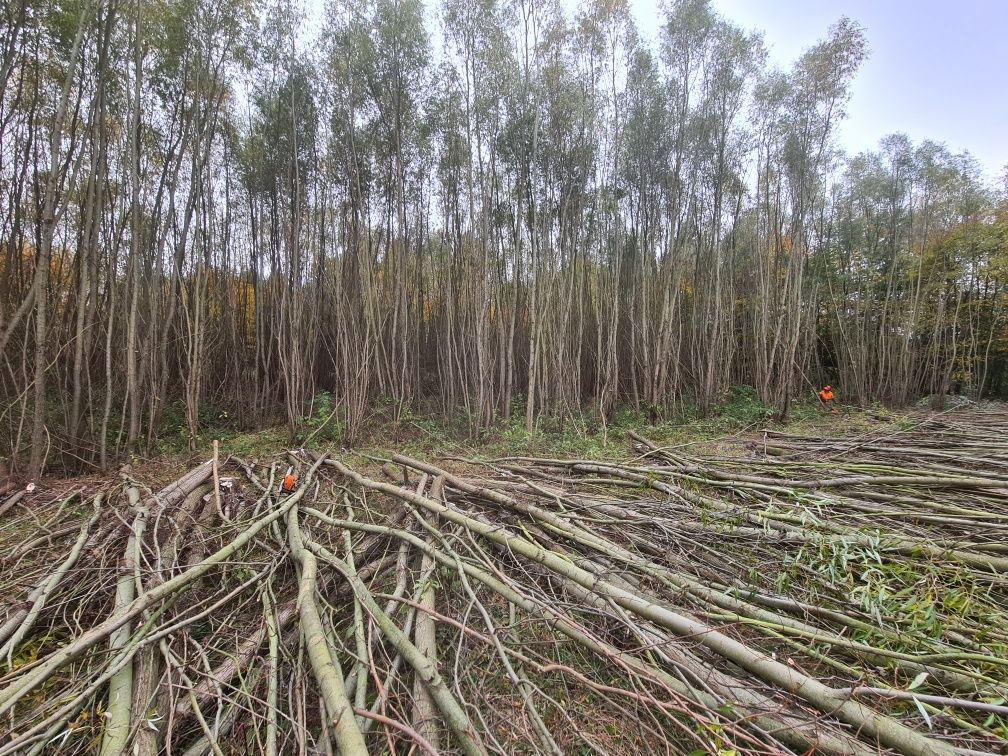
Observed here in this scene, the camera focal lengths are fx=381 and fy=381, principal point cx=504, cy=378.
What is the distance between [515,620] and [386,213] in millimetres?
6072

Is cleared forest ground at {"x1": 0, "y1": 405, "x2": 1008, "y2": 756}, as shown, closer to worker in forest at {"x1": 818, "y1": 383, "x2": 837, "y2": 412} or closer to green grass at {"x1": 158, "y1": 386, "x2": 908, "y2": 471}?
green grass at {"x1": 158, "y1": 386, "x2": 908, "y2": 471}

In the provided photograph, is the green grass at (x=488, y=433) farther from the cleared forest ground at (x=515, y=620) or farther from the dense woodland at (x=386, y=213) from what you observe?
the cleared forest ground at (x=515, y=620)

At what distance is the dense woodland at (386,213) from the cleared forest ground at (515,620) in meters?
2.50

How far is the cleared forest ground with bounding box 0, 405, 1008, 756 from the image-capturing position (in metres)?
1.08

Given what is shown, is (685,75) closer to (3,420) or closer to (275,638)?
(275,638)

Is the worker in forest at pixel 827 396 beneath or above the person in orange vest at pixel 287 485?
above

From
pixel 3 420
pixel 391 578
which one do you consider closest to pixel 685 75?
pixel 391 578

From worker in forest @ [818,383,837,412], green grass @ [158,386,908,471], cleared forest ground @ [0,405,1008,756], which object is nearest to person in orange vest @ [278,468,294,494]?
cleared forest ground @ [0,405,1008,756]

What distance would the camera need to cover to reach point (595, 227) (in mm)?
6629

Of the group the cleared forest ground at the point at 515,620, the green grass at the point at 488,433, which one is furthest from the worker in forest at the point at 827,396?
the cleared forest ground at the point at 515,620

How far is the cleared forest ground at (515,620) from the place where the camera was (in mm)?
1081

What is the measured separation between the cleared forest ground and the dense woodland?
98.6 inches

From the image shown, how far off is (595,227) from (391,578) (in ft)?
20.9

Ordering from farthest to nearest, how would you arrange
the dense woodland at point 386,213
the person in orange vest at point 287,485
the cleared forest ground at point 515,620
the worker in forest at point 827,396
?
1. the worker in forest at point 827,396
2. the dense woodland at point 386,213
3. the person in orange vest at point 287,485
4. the cleared forest ground at point 515,620
